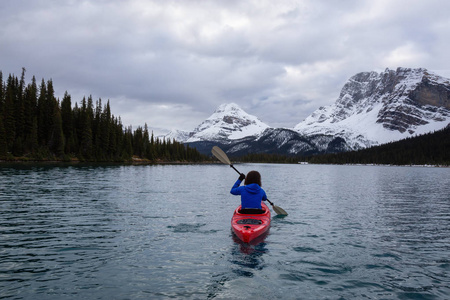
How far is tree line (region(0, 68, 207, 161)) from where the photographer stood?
315ft

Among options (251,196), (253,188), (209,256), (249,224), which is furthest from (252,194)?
(209,256)

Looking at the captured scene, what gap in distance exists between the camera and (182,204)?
25594 millimetres

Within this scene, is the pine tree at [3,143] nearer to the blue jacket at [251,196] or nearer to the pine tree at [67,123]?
the pine tree at [67,123]

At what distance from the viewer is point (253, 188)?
14188mm

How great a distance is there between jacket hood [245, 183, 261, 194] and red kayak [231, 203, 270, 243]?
1.02 meters

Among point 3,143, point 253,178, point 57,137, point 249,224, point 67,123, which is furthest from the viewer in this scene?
point 67,123

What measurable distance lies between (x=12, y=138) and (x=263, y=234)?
10487cm

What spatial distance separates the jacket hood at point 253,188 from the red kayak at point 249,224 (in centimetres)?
102

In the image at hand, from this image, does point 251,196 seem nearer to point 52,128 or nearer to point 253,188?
point 253,188

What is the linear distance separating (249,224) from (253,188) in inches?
66.2

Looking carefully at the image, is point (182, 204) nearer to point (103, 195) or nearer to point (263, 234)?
point (103, 195)

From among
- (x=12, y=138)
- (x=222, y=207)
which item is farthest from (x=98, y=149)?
(x=222, y=207)

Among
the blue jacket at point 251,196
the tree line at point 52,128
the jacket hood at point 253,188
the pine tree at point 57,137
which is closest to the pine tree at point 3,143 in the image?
the tree line at point 52,128

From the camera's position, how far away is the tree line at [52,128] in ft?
315
